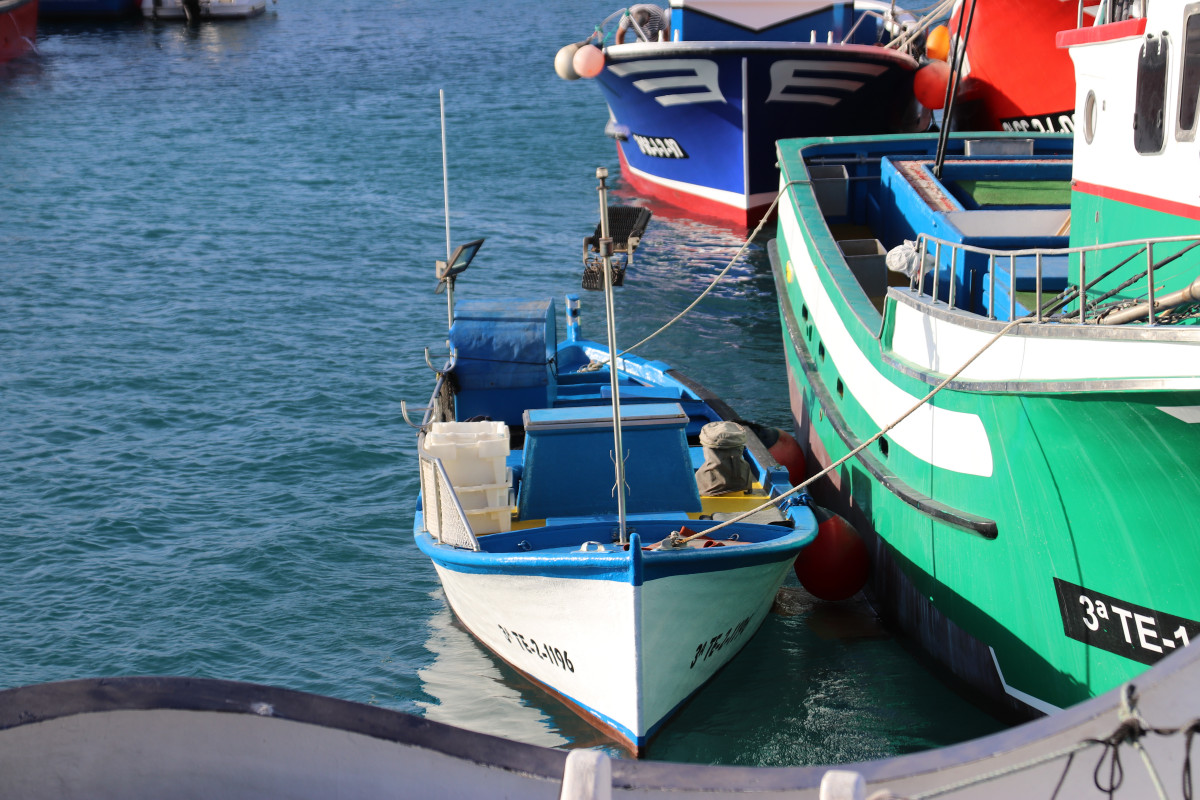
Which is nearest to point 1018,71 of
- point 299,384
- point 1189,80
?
point 299,384

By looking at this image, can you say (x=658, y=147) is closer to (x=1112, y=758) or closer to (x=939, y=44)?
(x=939, y=44)

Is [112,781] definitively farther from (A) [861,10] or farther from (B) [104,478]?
(A) [861,10]

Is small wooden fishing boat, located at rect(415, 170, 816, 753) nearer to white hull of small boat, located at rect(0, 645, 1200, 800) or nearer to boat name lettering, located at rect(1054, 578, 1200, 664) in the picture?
boat name lettering, located at rect(1054, 578, 1200, 664)

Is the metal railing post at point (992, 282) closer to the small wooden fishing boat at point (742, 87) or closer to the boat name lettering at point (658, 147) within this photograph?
the small wooden fishing boat at point (742, 87)

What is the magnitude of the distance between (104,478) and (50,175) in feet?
66.9

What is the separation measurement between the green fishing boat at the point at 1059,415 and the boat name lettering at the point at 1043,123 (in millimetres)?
13085

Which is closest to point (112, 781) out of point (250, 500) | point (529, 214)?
point (250, 500)

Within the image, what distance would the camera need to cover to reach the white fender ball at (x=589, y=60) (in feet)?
82.6

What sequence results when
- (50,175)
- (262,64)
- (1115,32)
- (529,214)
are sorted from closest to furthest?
(1115,32), (529,214), (50,175), (262,64)

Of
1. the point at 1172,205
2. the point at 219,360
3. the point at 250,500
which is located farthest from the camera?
the point at 219,360

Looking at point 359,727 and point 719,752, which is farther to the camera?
point 719,752

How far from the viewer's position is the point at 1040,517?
7539 millimetres

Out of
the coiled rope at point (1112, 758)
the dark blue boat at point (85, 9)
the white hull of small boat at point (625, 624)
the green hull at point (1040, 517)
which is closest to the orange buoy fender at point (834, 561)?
the green hull at point (1040, 517)

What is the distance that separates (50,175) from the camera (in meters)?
31.1
